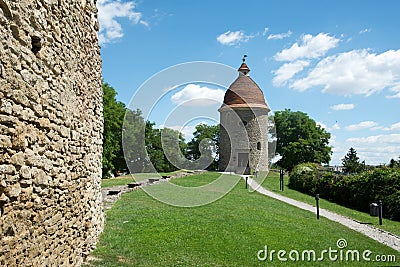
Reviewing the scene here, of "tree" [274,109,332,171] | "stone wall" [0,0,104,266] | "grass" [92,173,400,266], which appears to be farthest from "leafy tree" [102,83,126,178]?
"stone wall" [0,0,104,266]

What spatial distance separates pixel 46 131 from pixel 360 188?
16669 millimetres

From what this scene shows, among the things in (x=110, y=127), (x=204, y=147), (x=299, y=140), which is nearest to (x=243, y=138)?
(x=204, y=147)

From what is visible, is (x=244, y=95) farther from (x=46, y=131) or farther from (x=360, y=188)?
(x=46, y=131)

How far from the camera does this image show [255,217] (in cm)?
1144

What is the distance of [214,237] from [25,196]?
5425 mm

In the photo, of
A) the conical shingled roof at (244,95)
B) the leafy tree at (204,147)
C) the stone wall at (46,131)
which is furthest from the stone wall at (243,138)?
the stone wall at (46,131)

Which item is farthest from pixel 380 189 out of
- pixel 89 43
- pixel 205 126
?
pixel 205 126

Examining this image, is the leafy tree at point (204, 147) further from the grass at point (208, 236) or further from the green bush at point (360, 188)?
the grass at point (208, 236)

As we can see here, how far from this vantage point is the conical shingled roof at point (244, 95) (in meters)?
37.2

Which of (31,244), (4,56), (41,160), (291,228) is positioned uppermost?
(4,56)

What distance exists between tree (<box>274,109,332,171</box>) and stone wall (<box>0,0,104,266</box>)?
48.1 metres

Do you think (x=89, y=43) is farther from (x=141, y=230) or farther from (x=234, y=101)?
(x=234, y=101)

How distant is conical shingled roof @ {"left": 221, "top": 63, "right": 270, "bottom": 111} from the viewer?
37.2 metres

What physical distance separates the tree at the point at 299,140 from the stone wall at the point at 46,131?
4814cm
